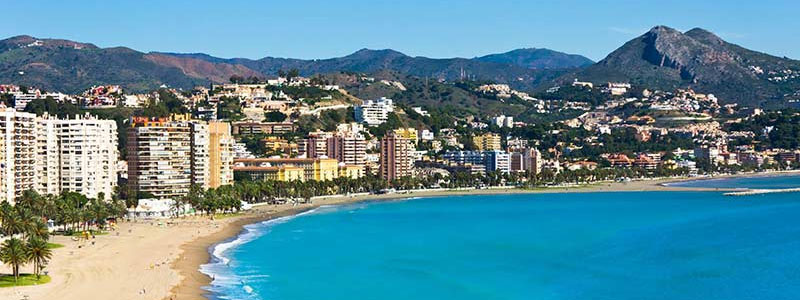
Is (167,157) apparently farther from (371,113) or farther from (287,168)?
(371,113)

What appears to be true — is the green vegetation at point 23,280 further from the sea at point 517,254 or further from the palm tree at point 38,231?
the sea at point 517,254

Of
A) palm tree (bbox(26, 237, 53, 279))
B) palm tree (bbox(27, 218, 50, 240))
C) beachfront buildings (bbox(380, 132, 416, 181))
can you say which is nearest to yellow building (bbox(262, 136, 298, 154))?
beachfront buildings (bbox(380, 132, 416, 181))

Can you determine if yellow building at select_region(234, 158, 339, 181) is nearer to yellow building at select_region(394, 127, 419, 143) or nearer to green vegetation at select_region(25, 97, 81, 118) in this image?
green vegetation at select_region(25, 97, 81, 118)

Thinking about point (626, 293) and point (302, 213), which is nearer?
point (626, 293)

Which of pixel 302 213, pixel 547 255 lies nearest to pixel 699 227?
pixel 547 255

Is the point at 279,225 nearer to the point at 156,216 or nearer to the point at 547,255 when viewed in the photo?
the point at 156,216

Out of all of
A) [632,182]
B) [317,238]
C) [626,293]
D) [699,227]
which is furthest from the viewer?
[632,182]
